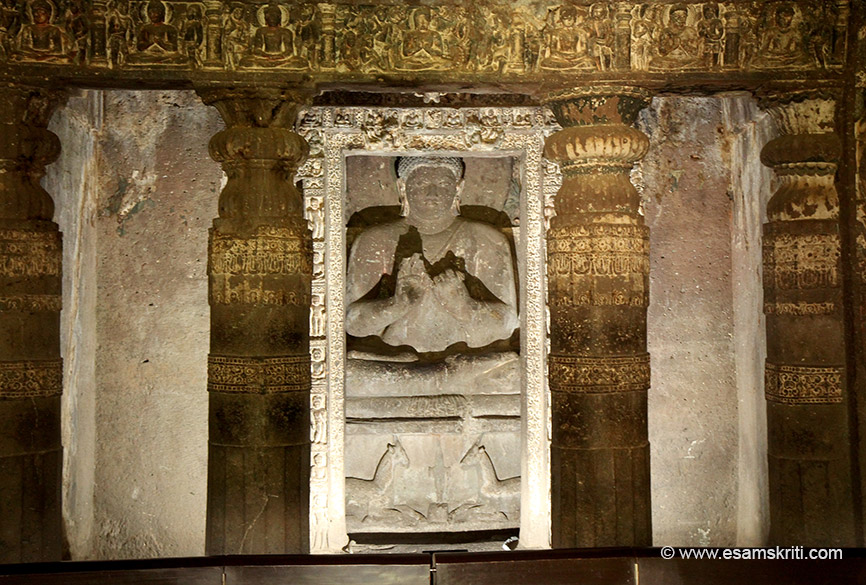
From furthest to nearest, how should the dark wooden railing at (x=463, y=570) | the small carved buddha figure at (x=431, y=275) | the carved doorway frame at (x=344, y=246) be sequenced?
the small carved buddha figure at (x=431, y=275) → the carved doorway frame at (x=344, y=246) → the dark wooden railing at (x=463, y=570)

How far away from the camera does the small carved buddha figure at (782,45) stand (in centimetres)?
516

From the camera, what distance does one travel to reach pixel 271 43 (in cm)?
502

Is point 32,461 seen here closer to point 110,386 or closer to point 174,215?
point 110,386

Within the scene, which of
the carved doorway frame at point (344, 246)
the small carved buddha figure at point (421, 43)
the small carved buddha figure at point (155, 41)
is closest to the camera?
the small carved buddha figure at point (155, 41)

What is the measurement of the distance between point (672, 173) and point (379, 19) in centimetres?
261

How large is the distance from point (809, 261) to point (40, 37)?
486 centimetres

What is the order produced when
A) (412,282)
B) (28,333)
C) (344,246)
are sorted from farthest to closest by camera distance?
(412,282) < (344,246) < (28,333)

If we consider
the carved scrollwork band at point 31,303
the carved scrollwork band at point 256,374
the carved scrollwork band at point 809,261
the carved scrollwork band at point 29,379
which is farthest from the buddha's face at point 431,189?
the carved scrollwork band at point 29,379

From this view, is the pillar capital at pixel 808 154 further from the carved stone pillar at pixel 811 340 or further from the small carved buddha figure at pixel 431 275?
the small carved buddha figure at pixel 431 275

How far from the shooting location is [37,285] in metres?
5.02

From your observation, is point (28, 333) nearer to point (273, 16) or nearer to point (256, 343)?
point (256, 343)

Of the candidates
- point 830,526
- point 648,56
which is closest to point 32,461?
point 648,56

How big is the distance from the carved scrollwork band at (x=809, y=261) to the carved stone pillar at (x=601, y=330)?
2.94ft

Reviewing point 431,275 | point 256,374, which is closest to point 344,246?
point 431,275
